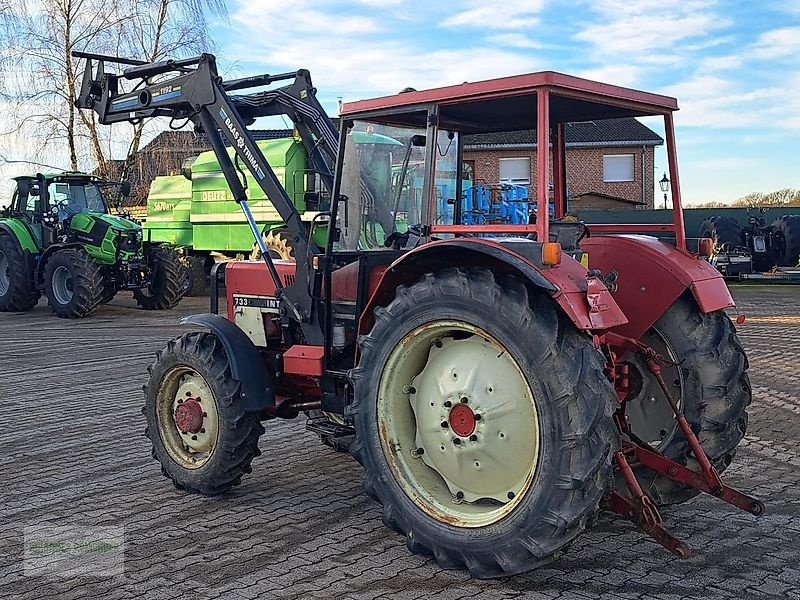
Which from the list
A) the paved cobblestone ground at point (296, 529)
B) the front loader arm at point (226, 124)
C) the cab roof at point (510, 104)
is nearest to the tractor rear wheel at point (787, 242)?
the paved cobblestone ground at point (296, 529)

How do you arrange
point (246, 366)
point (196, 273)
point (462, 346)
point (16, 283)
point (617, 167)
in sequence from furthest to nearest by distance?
1. point (617, 167)
2. point (196, 273)
3. point (16, 283)
4. point (246, 366)
5. point (462, 346)

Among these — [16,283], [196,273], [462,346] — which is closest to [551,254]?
[462,346]

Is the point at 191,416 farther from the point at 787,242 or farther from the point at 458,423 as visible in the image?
the point at 787,242

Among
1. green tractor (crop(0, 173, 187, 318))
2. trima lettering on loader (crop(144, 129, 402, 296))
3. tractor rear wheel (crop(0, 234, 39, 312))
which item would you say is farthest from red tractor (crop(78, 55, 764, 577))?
tractor rear wheel (crop(0, 234, 39, 312))

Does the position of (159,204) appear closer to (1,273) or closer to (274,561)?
(1,273)

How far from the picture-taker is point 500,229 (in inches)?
180

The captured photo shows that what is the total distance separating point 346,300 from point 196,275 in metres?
15.6

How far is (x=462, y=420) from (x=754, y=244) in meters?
20.6

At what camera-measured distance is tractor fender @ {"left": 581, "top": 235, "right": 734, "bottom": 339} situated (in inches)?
194

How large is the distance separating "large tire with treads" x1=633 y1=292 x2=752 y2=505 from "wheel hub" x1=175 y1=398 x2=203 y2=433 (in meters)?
2.61

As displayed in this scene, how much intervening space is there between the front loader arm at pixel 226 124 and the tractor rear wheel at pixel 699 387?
6.72 feet

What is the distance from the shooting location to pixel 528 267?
13.4 ft

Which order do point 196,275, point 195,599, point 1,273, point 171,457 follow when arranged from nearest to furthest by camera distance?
point 195,599
point 171,457
point 1,273
point 196,275

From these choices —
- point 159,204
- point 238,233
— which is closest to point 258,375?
point 238,233
